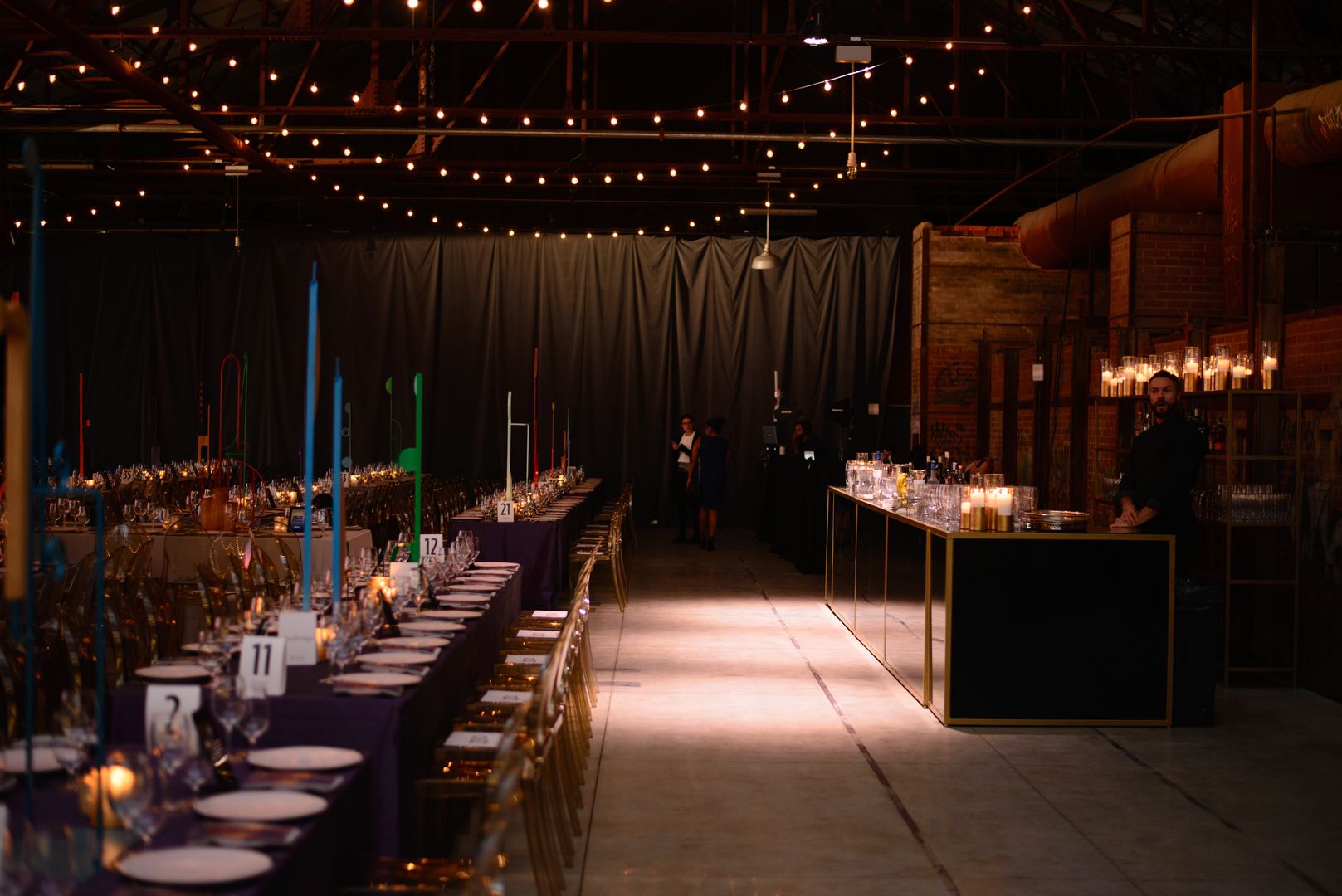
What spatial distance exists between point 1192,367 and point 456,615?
5.46 meters

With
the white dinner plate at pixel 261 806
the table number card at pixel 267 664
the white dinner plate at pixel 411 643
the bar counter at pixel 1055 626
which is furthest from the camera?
the bar counter at pixel 1055 626

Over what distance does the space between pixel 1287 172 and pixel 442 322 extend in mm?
12301

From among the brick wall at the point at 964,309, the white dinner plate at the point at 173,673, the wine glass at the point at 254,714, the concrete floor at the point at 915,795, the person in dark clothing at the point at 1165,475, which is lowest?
the concrete floor at the point at 915,795

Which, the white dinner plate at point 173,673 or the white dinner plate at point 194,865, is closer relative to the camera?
the white dinner plate at point 194,865

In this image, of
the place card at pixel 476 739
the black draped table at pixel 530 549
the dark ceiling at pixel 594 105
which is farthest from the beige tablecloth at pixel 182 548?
the place card at pixel 476 739

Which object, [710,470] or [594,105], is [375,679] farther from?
[710,470]

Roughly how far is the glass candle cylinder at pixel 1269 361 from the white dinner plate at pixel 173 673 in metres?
6.51

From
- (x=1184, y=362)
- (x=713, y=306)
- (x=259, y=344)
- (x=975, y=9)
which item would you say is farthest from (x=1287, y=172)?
(x=259, y=344)

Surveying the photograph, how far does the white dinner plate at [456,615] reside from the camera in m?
5.57

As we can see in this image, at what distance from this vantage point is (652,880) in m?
4.48

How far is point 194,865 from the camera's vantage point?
256 cm

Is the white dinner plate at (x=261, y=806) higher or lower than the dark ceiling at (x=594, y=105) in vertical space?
lower

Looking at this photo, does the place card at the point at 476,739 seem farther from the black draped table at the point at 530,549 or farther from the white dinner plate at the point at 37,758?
the black draped table at the point at 530,549

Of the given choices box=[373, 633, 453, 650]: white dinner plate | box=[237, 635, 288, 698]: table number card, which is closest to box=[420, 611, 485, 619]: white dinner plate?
box=[373, 633, 453, 650]: white dinner plate
